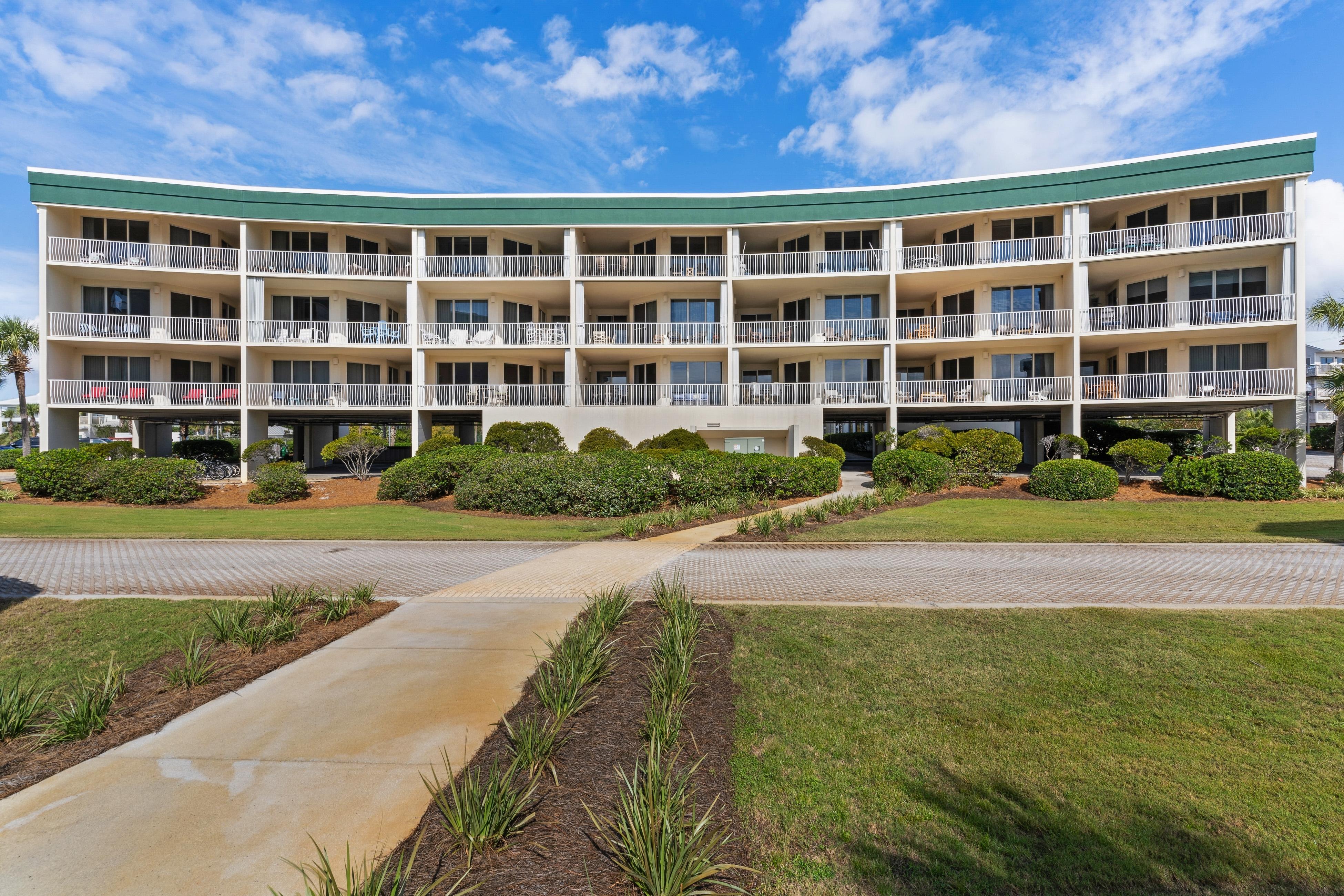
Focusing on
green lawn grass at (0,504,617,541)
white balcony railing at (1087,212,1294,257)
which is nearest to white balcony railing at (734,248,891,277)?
white balcony railing at (1087,212,1294,257)

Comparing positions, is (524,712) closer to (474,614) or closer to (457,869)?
(457,869)

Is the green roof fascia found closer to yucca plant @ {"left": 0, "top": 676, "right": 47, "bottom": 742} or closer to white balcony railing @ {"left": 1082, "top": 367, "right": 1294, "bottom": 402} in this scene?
white balcony railing @ {"left": 1082, "top": 367, "right": 1294, "bottom": 402}

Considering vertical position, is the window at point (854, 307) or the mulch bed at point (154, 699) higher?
the window at point (854, 307)

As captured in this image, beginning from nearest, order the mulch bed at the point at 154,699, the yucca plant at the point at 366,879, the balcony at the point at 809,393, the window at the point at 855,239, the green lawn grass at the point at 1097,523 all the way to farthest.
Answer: the yucca plant at the point at 366,879, the mulch bed at the point at 154,699, the green lawn grass at the point at 1097,523, the balcony at the point at 809,393, the window at the point at 855,239

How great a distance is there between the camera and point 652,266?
28.3m

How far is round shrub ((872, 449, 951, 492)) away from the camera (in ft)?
64.8

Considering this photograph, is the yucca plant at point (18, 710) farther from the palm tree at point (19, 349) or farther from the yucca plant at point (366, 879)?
the palm tree at point (19, 349)

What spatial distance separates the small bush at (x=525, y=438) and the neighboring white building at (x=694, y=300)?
1.86 meters


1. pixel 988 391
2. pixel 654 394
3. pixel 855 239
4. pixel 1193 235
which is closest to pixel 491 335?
pixel 654 394

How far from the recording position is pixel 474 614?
724 cm

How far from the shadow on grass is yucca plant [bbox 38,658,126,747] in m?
5.31

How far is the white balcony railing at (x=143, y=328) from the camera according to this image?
25172 mm

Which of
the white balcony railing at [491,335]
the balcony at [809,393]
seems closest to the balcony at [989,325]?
the balcony at [809,393]

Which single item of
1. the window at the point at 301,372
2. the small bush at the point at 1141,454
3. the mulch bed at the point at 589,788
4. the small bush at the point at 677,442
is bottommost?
the mulch bed at the point at 589,788
